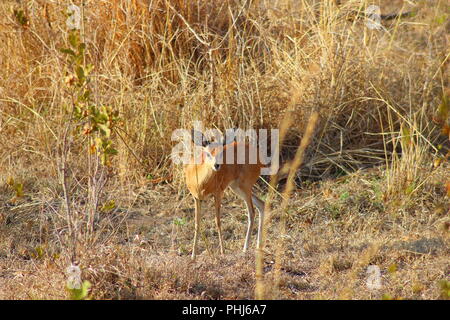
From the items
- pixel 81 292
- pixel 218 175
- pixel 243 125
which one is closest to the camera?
pixel 81 292

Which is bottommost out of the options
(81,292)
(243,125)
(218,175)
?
(81,292)

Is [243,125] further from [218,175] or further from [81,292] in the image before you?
[81,292]

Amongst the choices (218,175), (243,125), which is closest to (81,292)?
(218,175)

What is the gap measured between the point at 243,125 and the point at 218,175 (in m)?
1.65

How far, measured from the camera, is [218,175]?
5.65 metres

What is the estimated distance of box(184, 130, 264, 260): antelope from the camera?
218 inches

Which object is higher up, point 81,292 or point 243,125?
point 243,125

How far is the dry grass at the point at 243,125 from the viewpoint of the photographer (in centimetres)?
586

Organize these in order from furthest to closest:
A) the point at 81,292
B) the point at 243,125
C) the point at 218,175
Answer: the point at 243,125
the point at 218,175
the point at 81,292

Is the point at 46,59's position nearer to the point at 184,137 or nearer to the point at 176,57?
the point at 176,57

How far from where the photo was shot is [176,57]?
784 cm

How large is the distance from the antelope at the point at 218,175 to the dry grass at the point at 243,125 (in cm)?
29
